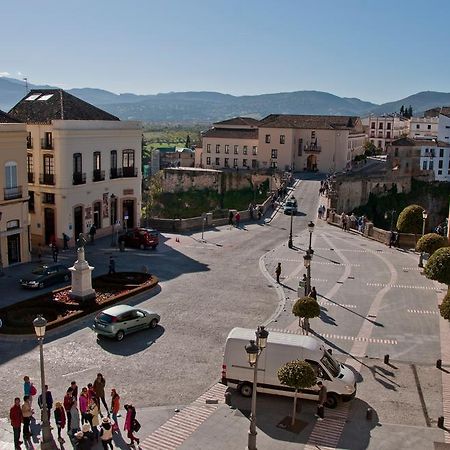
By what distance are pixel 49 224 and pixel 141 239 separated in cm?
624

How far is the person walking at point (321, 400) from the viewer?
59.7ft

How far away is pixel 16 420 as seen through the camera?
15.8 metres

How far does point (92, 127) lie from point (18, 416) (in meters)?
29.1

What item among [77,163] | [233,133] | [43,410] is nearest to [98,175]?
[77,163]

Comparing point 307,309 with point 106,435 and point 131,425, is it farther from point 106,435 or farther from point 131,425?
point 106,435

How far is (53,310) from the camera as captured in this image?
26.8m

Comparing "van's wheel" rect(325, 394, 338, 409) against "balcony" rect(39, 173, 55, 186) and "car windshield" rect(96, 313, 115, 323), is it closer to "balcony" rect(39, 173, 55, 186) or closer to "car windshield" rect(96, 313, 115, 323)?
"car windshield" rect(96, 313, 115, 323)

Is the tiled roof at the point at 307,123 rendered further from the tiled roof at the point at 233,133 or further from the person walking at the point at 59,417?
the person walking at the point at 59,417

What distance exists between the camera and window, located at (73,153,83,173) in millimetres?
41125

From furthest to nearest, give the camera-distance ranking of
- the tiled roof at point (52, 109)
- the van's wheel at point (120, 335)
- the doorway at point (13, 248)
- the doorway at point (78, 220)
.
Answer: the tiled roof at point (52, 109)
the doorway at point (78, 220)
the doorway at point (13, 248)
the van's wheel at point (120, 335)

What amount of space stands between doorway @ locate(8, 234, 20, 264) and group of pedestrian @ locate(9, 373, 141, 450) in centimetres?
1895

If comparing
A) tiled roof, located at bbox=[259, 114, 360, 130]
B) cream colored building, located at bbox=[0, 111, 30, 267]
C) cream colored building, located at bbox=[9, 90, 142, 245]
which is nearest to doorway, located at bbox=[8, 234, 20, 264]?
cream colored building, located at bbox=[0, 111, 30, 267]

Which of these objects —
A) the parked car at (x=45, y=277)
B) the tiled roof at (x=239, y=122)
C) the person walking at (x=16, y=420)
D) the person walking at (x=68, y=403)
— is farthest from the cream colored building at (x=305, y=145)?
the person walking at (x=16, y=420)

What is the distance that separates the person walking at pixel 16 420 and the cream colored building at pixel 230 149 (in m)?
73.8
